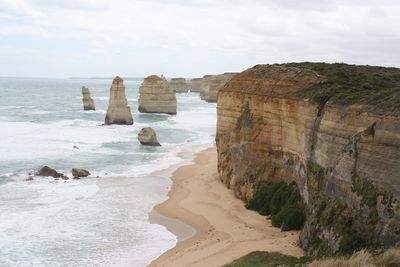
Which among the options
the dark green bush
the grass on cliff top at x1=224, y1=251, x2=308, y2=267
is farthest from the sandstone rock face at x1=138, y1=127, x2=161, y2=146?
the dark green bush

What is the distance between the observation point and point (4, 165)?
37.6m

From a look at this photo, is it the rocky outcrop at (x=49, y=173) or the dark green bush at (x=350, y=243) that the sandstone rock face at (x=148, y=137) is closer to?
the rocky outcrop at (x=49, y=173)

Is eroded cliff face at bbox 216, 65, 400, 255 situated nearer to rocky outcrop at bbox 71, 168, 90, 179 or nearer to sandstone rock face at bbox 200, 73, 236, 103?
rocky outcrop at bbox 71, 168, 90, 179

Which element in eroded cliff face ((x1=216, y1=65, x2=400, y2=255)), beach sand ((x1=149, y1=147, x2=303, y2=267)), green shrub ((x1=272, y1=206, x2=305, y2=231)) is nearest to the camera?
eroded cliff face ((x1=216, y1=65, x2=400, y2=255))

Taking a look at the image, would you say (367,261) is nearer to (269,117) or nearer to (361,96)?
(361,96)

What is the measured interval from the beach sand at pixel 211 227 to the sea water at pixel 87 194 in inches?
32.4

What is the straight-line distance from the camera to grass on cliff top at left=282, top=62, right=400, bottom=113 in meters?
17.4

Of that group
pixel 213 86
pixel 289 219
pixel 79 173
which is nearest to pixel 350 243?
pixel 289 219

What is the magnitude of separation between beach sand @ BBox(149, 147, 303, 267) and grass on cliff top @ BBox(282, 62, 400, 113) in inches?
230

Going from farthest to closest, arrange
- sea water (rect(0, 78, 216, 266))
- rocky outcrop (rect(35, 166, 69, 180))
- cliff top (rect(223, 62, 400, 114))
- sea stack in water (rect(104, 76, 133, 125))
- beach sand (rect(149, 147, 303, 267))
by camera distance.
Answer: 1. sea stack in water (rect(104, 76, 133, 125))
2. rocky outcrop (rect(35, 166, 69, 180))
3. sea water (rect(0, 78, 216, 266))
4. beach sand (rect(149, 147, 303, 267))
5. cliff top (rect(223, 62, 400, 114))

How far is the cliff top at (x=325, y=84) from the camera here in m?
18.0

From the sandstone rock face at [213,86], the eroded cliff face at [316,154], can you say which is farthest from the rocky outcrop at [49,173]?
the sandstone rock face at [213,86]

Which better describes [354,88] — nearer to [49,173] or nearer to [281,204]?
[281,204]

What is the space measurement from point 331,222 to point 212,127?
2016 inches
